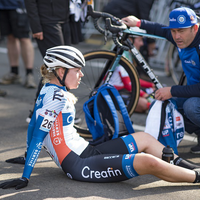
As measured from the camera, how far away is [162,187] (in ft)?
11.2

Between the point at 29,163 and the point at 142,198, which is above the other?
the point at 29,163

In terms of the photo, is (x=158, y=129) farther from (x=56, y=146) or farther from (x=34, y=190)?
(x=34, y=190)

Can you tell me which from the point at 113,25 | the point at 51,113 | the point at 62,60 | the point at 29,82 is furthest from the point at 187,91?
the point at 29,82

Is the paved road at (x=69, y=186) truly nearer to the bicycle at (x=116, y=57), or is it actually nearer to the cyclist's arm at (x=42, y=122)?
the cyclist's arm at (x=42, y=122)

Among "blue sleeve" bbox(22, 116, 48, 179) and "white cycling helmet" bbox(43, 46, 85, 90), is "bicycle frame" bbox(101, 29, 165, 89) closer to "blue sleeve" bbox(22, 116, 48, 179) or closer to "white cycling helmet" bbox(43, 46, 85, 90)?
"white cycling helmet" bbox(43, 46, 85, 90)

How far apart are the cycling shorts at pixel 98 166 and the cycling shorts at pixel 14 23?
393 cm

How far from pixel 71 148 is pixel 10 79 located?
4289mm

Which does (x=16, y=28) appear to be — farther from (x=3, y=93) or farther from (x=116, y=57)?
(x=116, y=57)

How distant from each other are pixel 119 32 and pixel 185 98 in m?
0.99

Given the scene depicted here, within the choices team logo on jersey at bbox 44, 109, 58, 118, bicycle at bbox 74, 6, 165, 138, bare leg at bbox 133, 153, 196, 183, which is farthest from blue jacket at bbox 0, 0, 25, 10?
bare leg at bbox 133, 153, 196, 183

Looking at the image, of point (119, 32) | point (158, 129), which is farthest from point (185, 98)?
point (119, 32)

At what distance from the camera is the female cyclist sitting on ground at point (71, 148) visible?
3223 mm

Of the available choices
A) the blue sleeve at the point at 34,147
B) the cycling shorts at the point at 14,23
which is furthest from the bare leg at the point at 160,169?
the cycling shorts at the point at 14,23

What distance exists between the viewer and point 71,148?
340cm
